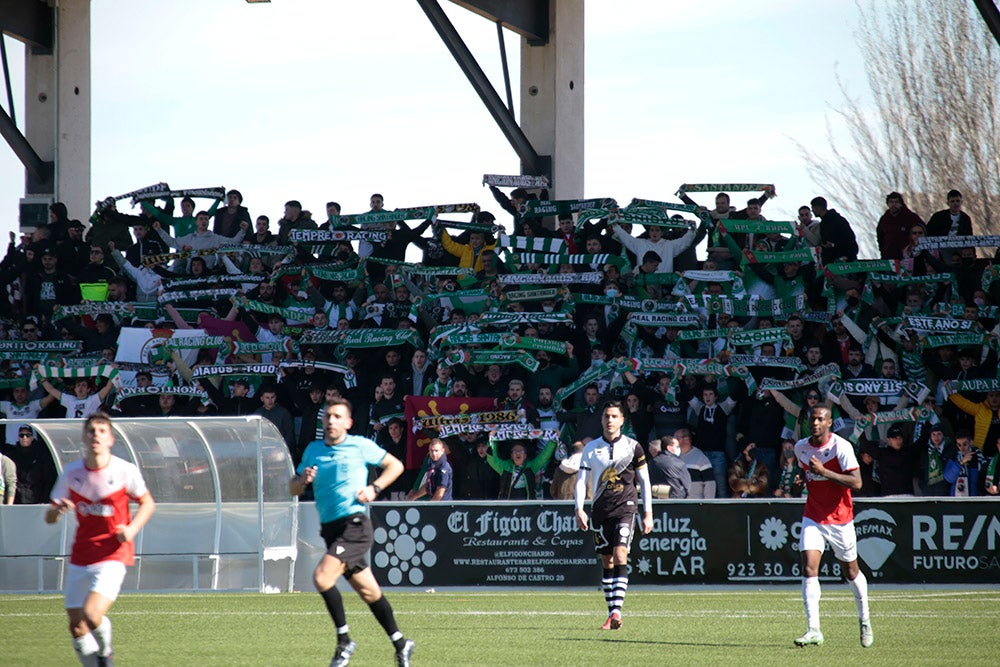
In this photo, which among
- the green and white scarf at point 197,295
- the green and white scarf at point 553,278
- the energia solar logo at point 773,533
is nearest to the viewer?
the energia solar logo at point 773,533

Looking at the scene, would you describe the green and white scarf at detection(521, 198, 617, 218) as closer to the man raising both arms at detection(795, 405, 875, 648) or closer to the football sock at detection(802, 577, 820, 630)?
the man raising both arms at detection(795, 405, 875, 648)

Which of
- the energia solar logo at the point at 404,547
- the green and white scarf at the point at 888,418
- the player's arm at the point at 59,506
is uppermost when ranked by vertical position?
the green and white scarf at the point at 888,418

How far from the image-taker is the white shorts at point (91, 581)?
9320 mm

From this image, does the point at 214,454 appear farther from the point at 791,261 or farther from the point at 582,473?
the point at 791,261

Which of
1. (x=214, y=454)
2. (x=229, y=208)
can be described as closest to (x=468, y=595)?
(x=214, y=454)

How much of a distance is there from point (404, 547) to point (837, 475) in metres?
8.65

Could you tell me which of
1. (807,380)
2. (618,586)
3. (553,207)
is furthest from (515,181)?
(618,586)

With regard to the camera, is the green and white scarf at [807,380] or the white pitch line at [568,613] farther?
the green and white scarf at [807,380]

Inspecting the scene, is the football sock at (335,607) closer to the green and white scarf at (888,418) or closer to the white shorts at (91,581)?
the white shorts at (91,581)

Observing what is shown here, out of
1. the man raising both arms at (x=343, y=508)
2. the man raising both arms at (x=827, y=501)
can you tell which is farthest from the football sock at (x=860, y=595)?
the man raising both arms at (x=343, y=508)

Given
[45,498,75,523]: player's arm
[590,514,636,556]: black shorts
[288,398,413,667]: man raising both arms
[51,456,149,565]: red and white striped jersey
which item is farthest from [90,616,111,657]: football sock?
[590,514,636,556]: black shorts

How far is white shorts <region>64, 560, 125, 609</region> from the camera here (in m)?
9.32

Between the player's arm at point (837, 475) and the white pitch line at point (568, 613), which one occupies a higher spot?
the player's arm at point (837, 475)

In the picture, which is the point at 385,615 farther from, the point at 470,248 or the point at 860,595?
the point at 470,248
